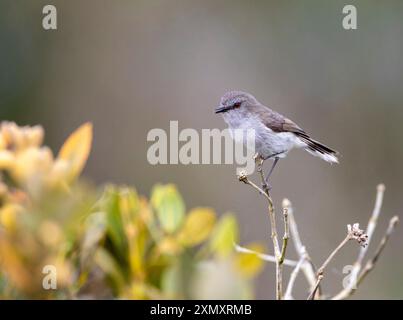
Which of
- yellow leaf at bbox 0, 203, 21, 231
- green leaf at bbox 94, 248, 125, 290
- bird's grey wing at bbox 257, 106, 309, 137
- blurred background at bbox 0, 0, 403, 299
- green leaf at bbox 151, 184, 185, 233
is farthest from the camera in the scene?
blurred background at bbox 0, 0, 403, 299

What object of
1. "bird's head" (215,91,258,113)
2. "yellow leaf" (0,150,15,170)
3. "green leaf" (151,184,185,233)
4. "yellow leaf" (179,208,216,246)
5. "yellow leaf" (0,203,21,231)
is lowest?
"yellow leaf" (179,208,216,246)

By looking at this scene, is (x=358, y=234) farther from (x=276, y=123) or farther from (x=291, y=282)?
(x=276, y=123)

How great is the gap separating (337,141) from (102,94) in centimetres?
269

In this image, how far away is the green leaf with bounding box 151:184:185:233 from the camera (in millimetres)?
1155

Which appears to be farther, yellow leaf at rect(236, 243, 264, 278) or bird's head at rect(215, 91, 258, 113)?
bird's head at rect(215, 91, 258, 113)

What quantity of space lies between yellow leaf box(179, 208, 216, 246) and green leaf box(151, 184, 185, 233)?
0.02m

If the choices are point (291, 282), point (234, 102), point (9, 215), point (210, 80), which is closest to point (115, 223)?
point (9, 215)

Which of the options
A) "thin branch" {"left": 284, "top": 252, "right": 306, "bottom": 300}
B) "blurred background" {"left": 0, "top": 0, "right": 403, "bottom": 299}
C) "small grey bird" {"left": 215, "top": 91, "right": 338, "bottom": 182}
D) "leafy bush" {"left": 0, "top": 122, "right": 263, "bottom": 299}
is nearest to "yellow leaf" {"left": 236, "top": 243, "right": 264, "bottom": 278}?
"leafy bush" {"left": 0, "top": 122, "right": 263, "bottom": 299}

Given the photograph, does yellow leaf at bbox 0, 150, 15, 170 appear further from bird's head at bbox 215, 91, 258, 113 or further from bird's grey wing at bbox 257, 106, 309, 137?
bird's grey wing at bbox 257, 106, 309, 137

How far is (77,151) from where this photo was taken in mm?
1056

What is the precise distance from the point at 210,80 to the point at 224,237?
5.82m
